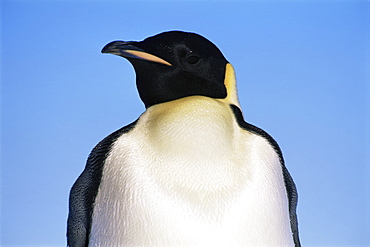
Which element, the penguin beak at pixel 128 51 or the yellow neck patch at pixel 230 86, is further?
the yellow neck patch at pixel 230 86

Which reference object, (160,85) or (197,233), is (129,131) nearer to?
(160,85)

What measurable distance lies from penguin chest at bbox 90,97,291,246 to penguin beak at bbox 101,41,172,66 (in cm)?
18

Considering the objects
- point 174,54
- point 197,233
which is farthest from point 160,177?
point 174,54

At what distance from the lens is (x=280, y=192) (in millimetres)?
1755

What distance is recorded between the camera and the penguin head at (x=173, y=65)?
1.67 m

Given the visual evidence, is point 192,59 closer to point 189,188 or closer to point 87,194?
point 189,188

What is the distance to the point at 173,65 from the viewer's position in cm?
169

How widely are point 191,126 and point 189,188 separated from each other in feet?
0.67

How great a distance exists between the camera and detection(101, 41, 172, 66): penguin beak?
1644 millimetres

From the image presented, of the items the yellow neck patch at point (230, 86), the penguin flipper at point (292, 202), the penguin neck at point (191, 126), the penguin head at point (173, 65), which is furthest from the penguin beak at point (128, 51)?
the penguin flipper at point (292, 202)

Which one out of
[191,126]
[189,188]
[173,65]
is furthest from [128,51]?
[189,188]

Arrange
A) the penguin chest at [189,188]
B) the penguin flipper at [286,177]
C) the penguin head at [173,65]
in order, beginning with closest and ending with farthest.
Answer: the penguin chest at [189,188] < the penguin head at [173,65] < the penguin flipper at [286,177]

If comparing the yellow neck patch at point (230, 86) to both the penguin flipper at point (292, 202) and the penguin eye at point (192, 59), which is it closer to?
the penguin eye at point (192, 59)

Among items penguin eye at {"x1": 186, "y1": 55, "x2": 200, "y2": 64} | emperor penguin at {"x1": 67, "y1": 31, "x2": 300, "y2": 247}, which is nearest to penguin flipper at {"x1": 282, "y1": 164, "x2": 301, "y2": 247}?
emperor penguin at {"x1": 67, "y1": 31, "x2": 300, "y2": 247}
